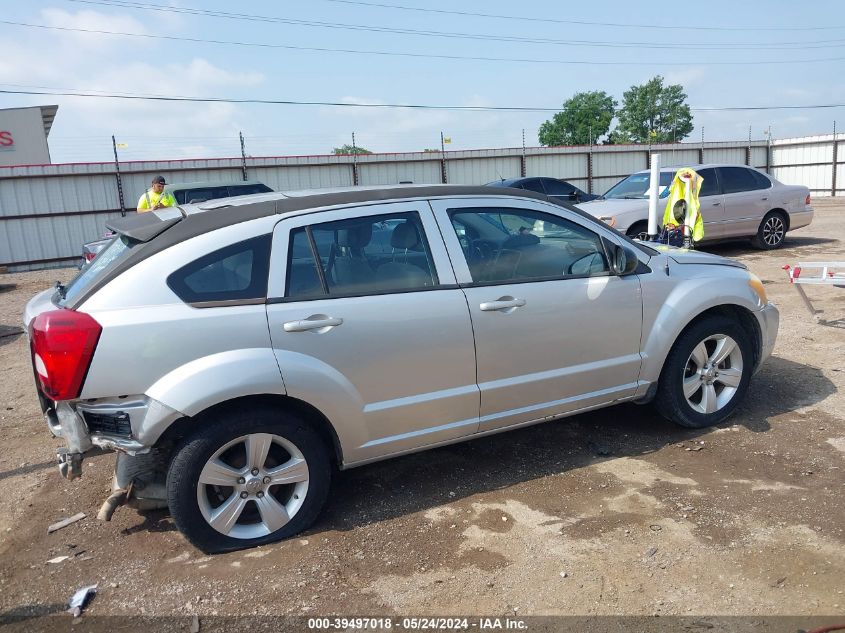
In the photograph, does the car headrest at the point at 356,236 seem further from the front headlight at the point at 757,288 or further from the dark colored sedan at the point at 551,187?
the dark colored sedan at the point at 551,187

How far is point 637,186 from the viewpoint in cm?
1211

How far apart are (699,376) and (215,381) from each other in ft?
10.6

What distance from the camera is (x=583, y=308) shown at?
13.4 feet

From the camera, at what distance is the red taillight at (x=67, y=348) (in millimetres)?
3021

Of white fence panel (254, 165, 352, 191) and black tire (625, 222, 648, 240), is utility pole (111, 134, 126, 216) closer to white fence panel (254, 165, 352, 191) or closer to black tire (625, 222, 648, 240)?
white fence panel (254, 165, 352, 191)

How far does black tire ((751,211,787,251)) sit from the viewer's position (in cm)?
1264

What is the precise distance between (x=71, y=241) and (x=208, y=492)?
1681 cm

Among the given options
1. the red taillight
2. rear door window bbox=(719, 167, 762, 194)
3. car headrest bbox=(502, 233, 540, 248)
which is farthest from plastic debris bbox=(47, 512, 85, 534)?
rear door window bbox=(719, 167, 762, 194)

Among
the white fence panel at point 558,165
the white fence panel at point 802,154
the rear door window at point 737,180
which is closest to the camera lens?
the rear door window at point 737,180

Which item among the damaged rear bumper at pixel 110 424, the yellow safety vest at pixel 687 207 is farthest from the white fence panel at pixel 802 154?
the damaged rear bumper at pixel 110 424

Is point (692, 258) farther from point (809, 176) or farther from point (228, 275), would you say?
point (809, 176)

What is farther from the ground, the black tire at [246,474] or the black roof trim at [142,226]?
the black roof trim at [142,226]

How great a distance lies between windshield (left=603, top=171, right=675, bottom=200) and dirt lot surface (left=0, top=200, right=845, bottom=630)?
7.34 meters

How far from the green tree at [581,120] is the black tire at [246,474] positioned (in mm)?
77596
